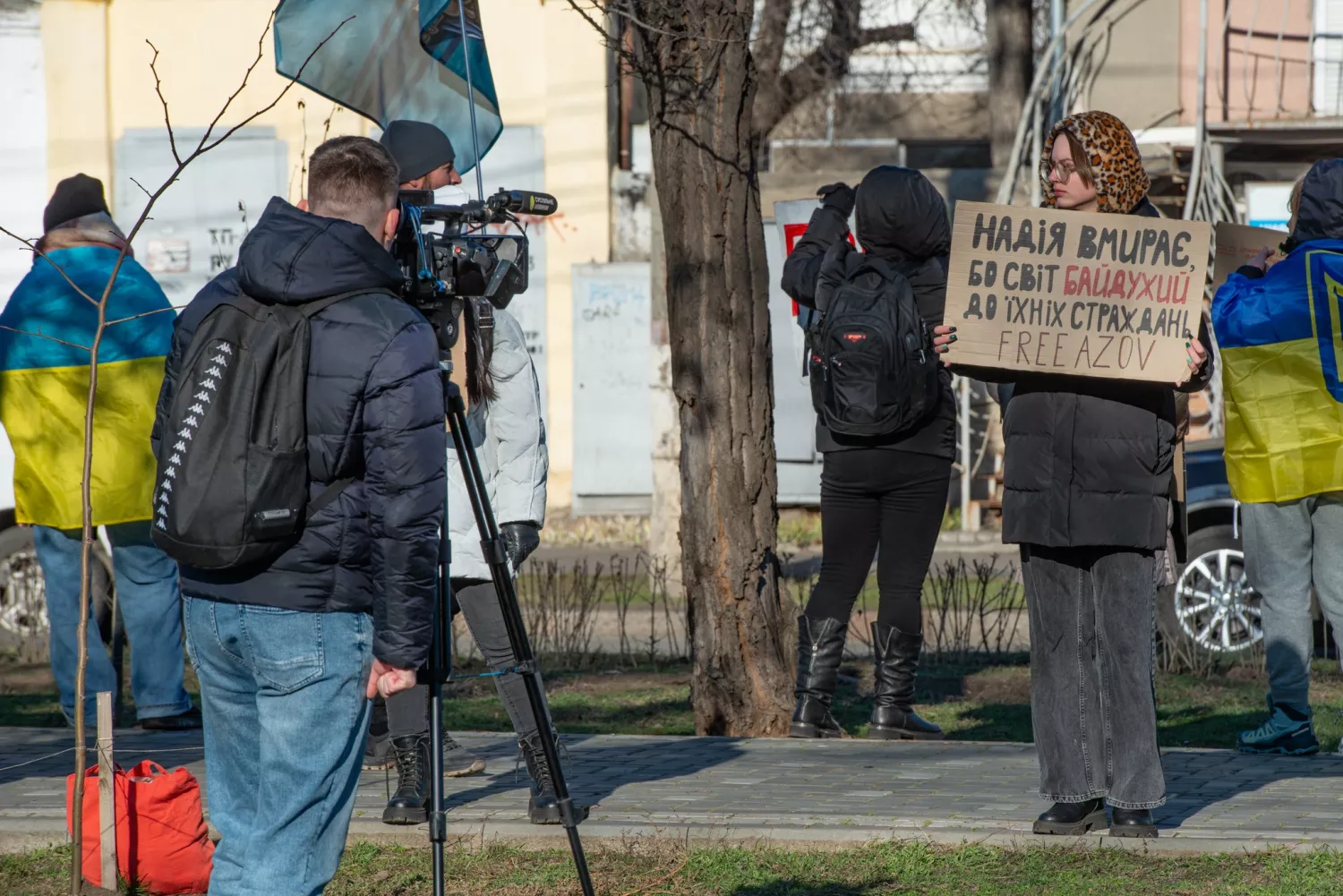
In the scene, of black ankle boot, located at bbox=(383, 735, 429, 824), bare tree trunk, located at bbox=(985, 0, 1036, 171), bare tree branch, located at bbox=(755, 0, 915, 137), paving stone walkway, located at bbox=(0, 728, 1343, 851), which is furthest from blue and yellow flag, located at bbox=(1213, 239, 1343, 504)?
bare tree branch, located at bbox=(755, 0, 915, 137)

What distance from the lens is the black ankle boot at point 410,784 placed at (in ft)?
17.5

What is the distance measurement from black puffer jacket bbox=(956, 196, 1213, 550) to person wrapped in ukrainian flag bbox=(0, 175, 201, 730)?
3593 millimetres

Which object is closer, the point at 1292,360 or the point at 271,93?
the point at 1292,360

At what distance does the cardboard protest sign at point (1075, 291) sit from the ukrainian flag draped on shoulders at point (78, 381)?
11.5 feet

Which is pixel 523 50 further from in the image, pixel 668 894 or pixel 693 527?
pixel 668 894

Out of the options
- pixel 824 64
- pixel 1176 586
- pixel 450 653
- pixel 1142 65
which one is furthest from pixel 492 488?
pixel 824 64

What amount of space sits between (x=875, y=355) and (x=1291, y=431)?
1.56m

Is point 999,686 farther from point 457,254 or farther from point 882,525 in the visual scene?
point 457,254

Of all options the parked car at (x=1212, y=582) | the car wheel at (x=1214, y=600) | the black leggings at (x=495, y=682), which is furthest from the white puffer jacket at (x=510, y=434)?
the car wheel at (x=1214, y=600)

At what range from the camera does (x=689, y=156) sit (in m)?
6.88

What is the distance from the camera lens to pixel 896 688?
268 inches

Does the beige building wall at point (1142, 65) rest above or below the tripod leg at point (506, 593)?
above

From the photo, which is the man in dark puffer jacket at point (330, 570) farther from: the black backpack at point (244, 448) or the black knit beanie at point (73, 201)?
the black knit beanie at point (73, 201)

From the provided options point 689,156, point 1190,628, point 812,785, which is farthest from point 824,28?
point 812,785
